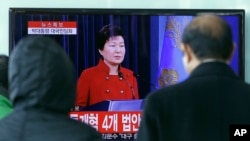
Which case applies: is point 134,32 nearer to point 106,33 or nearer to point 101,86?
point 106,33

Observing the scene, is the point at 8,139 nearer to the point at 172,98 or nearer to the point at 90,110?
the point at 172,98

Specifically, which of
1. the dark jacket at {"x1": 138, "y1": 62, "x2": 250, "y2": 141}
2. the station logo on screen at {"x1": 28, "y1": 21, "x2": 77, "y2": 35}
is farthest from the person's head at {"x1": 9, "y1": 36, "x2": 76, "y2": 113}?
the station logo on screen at {"x1": 28, "y1": 21, "x2": 77, "y2": 35}

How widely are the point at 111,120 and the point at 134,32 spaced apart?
0.59 m

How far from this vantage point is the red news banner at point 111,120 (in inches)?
130

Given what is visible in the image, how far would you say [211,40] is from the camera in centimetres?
160

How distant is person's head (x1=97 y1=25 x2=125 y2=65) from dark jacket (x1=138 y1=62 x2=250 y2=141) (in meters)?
1.71

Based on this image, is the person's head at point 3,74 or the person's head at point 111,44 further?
the person's head at point 111,44

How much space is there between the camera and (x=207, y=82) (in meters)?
1.62

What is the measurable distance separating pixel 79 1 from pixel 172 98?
1.84 m

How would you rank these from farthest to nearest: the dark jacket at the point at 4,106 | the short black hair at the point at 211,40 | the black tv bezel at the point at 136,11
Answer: the black tv bezel at the point at 136,11 → the dark jacket at the point at 4,106 → the short black hair at the point at 211,40

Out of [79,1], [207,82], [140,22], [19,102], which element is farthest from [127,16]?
[19,102]

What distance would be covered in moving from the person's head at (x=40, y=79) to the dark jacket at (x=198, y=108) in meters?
0.36

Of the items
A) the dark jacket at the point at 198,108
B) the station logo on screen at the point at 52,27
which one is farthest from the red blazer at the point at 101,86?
the dark jacket at the point at 198,108

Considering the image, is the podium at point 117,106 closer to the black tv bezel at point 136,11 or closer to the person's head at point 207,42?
the black tv bezel at point 136,11
